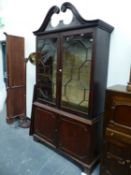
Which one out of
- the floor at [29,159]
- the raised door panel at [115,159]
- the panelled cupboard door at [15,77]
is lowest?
the floor at [29,159]

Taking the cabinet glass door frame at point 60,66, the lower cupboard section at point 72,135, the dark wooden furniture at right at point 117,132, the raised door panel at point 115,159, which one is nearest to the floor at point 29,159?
the lower cupboard section at point 72,135

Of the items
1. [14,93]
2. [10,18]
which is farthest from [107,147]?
[10,18]

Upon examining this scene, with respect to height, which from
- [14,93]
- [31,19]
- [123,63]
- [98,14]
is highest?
[31,19]

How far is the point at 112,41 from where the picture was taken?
212cm

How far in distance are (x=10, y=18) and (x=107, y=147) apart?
3351 mm

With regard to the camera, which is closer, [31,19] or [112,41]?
[112,41]

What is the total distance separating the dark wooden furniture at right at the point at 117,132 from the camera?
5.36ft

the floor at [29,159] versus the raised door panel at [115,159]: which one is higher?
the raised door panel at [115,159]

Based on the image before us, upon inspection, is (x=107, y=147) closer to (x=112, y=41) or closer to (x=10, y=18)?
(x=112, y=41)

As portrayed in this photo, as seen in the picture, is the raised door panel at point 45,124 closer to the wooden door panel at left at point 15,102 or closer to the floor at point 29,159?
the floor at point 29,159

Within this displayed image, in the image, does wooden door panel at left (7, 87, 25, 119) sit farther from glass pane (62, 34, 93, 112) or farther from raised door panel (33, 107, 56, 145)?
glass pane (62, 34, 93, 112)

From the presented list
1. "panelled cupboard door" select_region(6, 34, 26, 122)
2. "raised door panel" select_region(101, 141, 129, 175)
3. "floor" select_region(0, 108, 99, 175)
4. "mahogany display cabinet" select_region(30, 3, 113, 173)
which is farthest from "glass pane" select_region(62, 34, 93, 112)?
"panelled cupboard door" select_region(6, 34, 26, 122)

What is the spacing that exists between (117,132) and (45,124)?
47.6 inches

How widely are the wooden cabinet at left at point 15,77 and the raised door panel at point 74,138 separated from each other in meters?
1.45
